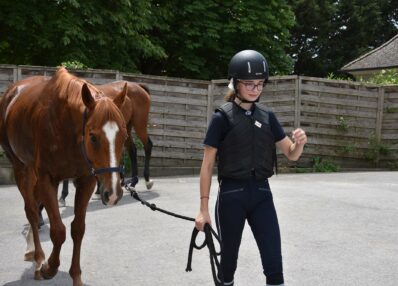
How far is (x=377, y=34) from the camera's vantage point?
42094mm

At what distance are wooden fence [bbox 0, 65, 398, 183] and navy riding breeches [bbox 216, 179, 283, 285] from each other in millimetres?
8702

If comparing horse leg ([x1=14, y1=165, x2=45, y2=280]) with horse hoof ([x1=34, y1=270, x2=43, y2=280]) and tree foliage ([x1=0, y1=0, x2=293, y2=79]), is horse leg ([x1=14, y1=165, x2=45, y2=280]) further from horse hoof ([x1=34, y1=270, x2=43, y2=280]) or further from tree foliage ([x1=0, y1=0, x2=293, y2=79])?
tree foliage ([x1=0, y1=0, x2=293, y2=79])

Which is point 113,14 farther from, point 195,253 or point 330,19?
point 330,19

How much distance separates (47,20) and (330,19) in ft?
91.3

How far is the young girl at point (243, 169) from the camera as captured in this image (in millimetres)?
3375

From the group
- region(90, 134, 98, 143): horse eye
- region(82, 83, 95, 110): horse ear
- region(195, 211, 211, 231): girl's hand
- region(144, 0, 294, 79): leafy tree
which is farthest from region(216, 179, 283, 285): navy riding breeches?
region(144, 0, 294, 79): leafy tree

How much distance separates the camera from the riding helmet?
3428 millimetres

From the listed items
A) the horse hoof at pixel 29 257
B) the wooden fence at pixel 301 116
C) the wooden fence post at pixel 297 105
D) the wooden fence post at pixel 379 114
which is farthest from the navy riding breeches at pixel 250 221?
the wooden fence post at pixel 379 114

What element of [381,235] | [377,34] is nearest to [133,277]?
[381,235]

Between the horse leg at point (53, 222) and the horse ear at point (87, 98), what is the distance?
90 centimetres

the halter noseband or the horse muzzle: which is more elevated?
the halter noseband

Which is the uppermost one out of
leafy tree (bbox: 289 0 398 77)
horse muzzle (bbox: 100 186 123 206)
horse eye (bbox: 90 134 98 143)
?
leafy tree (bbox: 289 0 398 77)

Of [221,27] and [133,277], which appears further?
[221,27]

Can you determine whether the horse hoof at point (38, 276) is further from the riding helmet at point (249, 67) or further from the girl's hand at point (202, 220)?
the riding helmet at point (249, 67)
